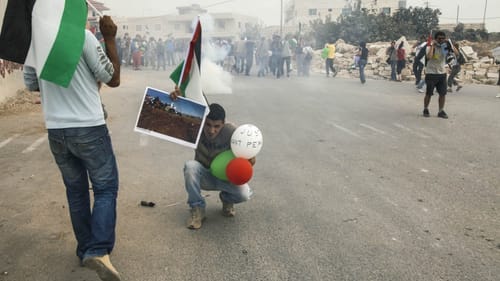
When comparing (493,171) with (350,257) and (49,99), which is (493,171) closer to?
(350,257)

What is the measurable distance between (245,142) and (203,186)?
2.06 ft

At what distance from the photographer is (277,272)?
118 inches

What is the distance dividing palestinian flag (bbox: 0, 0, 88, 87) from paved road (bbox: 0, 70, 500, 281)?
4.43 feet

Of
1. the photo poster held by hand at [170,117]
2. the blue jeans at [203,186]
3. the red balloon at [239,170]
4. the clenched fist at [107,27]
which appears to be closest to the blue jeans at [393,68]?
the blue jeans at [203,186]

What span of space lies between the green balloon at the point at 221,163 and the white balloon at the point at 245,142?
0.29 ft

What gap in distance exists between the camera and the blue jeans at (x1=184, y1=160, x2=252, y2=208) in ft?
12.1

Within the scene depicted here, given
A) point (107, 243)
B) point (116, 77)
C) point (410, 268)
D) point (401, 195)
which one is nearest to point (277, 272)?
point (410, 268)

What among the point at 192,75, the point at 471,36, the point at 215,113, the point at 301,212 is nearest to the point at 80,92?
the point at 192,75

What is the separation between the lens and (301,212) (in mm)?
4027

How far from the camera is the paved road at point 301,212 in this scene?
3070 mm

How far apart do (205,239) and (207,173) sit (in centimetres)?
55

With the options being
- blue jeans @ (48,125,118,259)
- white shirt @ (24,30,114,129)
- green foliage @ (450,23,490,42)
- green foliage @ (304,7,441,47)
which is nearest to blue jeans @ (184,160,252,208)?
blue jeans @ (48,125,118,259)

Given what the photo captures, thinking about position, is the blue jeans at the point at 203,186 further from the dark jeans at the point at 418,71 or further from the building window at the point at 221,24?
the building window at the point at 221,24

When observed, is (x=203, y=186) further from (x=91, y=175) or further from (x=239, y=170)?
(x=91, y=175)
